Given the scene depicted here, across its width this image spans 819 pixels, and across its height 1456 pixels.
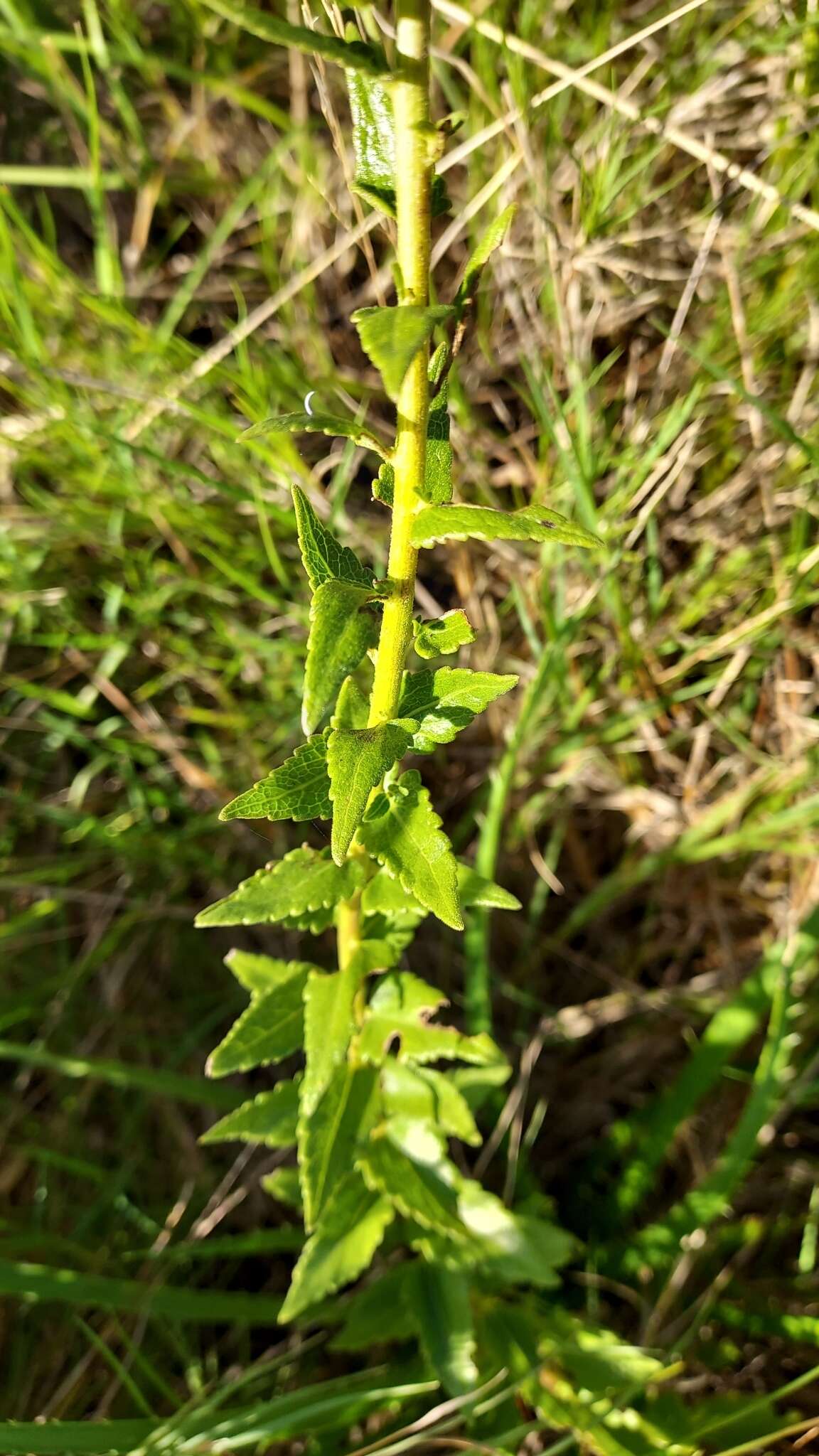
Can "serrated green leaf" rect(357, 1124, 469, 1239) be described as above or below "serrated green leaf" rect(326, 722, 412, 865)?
below

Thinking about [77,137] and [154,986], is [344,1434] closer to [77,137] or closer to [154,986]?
[154,986]

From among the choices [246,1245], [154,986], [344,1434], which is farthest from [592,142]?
[344,1434]

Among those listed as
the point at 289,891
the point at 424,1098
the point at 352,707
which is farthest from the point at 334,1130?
the point at 352,707

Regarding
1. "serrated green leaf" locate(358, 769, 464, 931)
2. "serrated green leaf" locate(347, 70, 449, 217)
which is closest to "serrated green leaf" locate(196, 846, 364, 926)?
"serrated green leaf" locate(358, 769, 464, 931)

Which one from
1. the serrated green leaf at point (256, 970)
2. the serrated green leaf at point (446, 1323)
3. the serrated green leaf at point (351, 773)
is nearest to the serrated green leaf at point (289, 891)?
the serrated green leaf at point (351, 773)

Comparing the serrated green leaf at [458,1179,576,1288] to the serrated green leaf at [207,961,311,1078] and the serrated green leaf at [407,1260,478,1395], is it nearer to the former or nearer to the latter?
the serrated green leaf at [407,1260,478,1395]

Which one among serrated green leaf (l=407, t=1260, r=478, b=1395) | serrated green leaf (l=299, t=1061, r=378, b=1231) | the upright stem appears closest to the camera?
the upright stem

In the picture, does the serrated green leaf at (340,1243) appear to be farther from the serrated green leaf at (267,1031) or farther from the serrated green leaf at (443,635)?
the serrated green leaf at (443,635)
